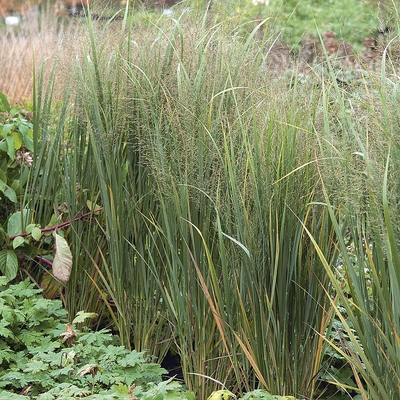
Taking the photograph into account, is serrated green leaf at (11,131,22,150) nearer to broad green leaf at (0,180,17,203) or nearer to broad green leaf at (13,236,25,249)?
broad green leaf at (0,180,17,203)

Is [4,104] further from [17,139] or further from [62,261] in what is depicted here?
[62,261]

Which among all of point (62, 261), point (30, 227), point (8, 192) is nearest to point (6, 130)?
point (8, 192)

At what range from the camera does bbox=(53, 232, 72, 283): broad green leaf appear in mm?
3006

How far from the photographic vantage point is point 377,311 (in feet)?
7.05

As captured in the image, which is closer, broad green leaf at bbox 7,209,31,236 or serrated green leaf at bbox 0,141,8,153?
broad green leaf at bbox 7,209,31,236

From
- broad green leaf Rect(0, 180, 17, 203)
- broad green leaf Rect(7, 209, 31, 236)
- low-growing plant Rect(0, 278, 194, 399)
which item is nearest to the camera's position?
low-growing plant Rect(0, 278, 194, 399)

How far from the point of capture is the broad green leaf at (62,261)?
301 cm

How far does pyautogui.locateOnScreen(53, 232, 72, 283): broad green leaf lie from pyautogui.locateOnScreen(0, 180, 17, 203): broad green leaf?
1.73 feet

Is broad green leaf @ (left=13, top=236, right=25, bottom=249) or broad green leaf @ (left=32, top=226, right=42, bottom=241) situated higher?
broad green leaf @ (left=32, top=226, right=42, bottom=241)

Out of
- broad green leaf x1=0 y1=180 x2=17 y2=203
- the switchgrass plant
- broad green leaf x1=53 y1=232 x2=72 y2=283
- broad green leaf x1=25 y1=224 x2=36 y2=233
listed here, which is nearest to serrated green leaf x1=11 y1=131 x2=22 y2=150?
broad green leaf x1=0 y1=180 x2=17 y2=203

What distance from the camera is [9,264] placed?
3244 millimetres

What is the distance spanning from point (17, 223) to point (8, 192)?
227 mm

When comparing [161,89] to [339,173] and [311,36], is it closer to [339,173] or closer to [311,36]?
[339,173]

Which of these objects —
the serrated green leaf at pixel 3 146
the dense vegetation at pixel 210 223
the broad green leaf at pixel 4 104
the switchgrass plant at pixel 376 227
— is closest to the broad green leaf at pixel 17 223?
the dense vegetation at pixel 210 223
